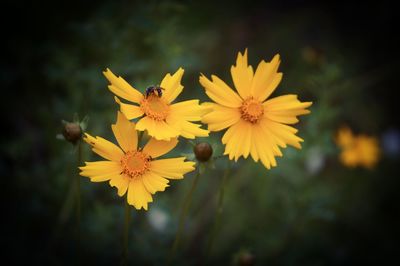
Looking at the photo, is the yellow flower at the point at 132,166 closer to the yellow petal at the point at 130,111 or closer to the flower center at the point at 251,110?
the yellow petal at the point at 130,111

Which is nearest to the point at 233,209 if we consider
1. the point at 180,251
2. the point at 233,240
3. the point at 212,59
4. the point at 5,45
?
the point at 233,240

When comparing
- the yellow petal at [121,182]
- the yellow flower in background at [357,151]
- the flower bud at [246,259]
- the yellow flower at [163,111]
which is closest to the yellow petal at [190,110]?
the yellow flower at [163,111]

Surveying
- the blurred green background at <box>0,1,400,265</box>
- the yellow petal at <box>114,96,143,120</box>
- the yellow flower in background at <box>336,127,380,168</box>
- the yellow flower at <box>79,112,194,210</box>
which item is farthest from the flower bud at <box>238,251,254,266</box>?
the yellow flower in background at <box>336,127,380,168</box>

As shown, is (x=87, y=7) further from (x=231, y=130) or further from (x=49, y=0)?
(x=231, y=130)

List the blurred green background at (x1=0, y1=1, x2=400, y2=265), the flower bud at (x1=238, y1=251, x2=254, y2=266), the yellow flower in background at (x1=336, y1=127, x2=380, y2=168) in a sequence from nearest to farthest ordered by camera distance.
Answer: the flower bud at (x1=238, y1=251, x2=254, y2=266)
the blurred green background at (x1=0, y1=1, x2=400, y2=265)
the yellow flower in background at (x1=336, y1=127, x2=380, y2=168)

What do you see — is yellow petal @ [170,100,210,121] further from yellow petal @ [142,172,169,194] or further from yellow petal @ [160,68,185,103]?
yellow petal @ [142,172,169,194]

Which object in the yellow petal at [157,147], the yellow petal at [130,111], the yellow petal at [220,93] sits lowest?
the yellow petal at [157,147]
